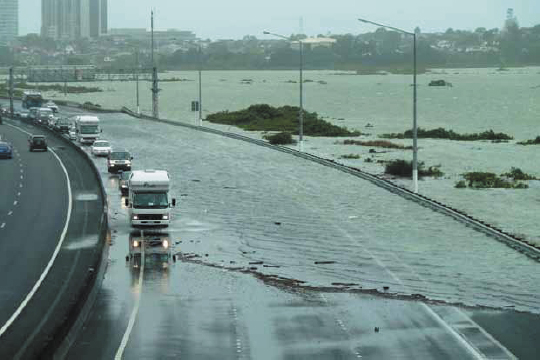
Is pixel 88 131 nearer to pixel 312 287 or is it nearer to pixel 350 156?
pixel 350 156

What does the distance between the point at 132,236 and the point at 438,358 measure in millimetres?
23385

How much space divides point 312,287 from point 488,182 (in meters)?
42.3

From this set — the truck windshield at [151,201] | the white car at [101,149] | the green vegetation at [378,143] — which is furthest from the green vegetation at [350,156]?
the truck windshield at [151,201]

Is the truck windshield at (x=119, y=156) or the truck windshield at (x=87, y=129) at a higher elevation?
the truck windshield at (x=87, y=129)

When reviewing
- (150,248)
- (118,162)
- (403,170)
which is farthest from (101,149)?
(150,248)

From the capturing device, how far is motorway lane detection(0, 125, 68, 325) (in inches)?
1474

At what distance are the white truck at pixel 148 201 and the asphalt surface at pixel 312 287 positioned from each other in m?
1.22

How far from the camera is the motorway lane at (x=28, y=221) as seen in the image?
3744 cm

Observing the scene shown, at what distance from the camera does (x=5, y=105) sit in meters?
197

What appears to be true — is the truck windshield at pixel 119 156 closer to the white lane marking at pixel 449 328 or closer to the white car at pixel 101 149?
the white car at pixel 101 149

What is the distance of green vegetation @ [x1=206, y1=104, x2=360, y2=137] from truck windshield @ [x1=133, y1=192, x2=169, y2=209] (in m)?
81.9

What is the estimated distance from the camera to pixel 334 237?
48.7 m

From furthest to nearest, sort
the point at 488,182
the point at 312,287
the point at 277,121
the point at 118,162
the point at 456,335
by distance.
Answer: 1. the point at 277,121
2. the point at 118,162
3. the point at 488,182
4. the point at 312,287
5. the point at 456,335

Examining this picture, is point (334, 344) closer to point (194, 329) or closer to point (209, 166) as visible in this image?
point (194, 329)
